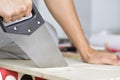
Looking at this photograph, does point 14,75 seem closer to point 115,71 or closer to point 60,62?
point 60,62

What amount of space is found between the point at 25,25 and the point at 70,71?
6.3 inches

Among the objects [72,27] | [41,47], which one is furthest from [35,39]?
[72,27]

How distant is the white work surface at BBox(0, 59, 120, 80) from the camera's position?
2.43ft

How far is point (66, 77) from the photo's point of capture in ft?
2.39

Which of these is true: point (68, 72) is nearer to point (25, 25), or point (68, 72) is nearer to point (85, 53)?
point (25, 25)

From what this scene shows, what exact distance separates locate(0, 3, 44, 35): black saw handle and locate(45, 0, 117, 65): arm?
24 cm

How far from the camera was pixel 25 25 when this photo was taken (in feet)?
2.63

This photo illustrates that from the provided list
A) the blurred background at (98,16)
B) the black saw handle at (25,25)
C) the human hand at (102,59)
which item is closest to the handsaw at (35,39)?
the black saw handle at (25,25)

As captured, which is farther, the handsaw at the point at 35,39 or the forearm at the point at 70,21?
the forearm at the point at 70,21

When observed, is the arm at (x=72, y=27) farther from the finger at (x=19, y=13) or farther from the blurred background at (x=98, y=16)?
the blurred background at (x=98, y=16)

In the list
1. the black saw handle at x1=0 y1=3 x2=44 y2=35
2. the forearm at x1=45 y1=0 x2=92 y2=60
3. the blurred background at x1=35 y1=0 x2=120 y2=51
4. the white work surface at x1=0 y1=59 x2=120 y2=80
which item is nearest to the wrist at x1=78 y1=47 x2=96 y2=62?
the forearm at x1=45 y1=0 x2=92 y2=60

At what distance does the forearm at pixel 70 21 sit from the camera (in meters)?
→ 1.05

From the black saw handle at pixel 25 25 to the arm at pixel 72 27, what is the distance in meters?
0.24

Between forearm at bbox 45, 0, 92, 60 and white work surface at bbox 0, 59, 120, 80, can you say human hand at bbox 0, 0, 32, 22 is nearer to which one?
white work surface at bbox 0, 59, 120, 80
